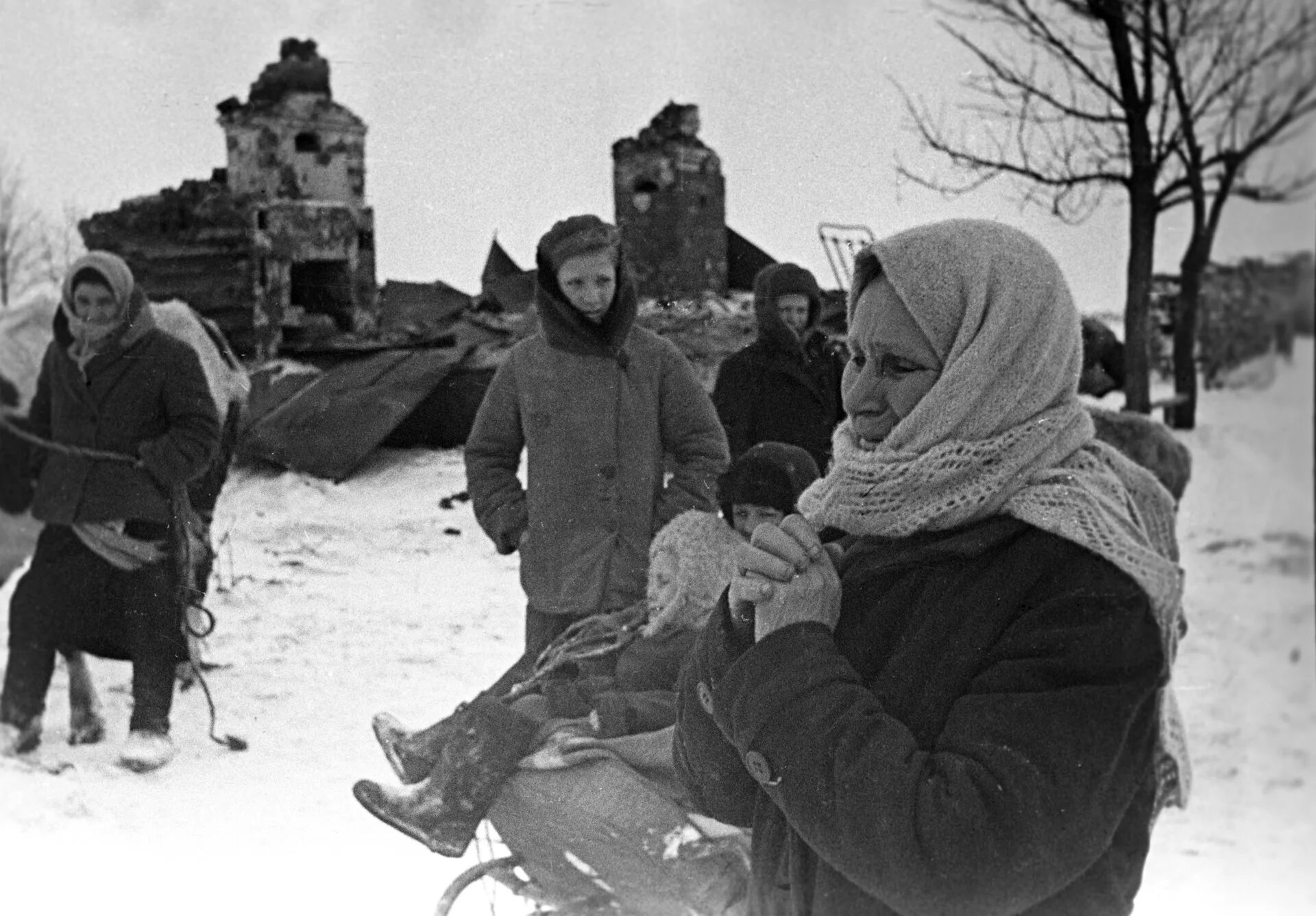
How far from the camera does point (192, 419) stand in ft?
→ 8.06

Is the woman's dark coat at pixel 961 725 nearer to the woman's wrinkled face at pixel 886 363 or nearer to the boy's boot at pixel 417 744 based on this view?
the woman's wrinkled face at pixel 886 363

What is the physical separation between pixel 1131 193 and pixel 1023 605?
3.94ft

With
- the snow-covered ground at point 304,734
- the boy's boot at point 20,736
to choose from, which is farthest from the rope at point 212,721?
the boy's boot at point 20,736

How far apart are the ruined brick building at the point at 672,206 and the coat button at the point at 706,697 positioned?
3.49 feet

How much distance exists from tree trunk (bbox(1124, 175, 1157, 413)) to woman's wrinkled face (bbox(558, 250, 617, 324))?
80 centimetres

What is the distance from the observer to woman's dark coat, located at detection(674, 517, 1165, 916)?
49.5 inches

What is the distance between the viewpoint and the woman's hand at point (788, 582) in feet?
4.54

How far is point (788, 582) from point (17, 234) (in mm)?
1711

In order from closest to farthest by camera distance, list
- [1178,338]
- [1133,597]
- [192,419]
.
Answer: [1133,597]
[1178,338]
[192,419]

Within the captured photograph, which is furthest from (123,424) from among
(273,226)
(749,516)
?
(749,516)

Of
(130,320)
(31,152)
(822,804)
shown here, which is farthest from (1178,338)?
(31,152)

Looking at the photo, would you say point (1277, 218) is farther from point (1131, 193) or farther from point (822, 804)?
point (822, 804)

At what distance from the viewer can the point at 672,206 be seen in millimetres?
2441

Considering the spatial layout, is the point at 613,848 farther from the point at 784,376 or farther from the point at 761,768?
the point at 761,768
